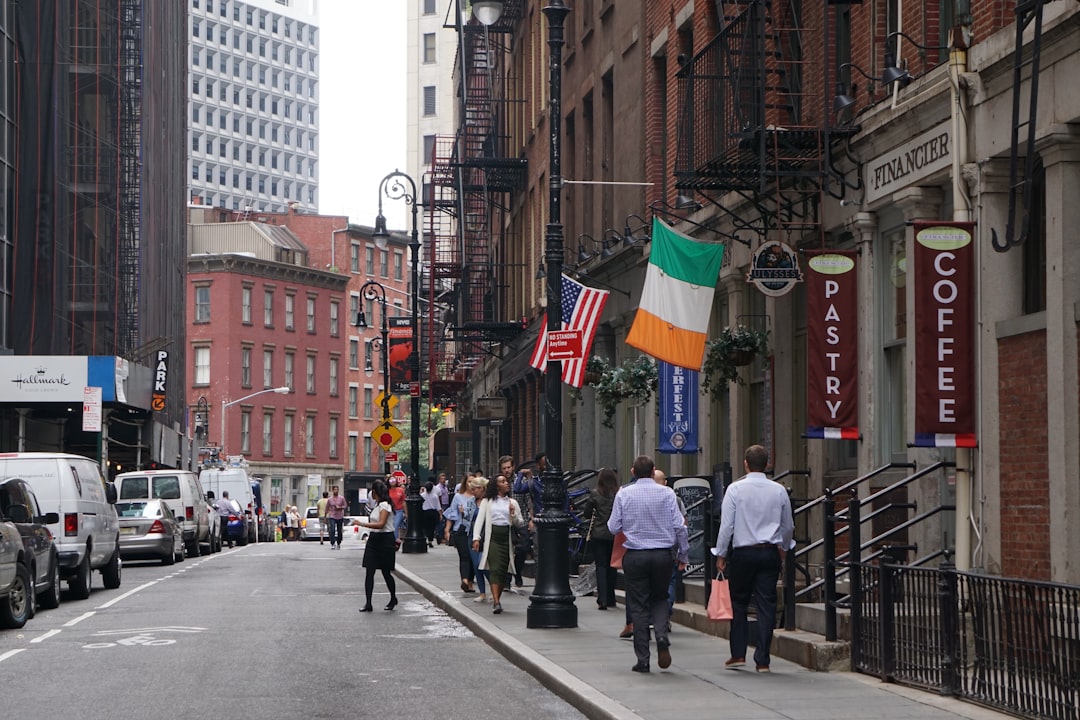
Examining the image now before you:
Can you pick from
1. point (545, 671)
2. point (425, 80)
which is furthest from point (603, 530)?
point (425, 80)

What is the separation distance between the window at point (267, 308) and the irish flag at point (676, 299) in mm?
87744

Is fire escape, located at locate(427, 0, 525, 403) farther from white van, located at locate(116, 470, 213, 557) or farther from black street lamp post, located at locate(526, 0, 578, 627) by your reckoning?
black street lamp post, located at locate(526, 0, 578, 627)

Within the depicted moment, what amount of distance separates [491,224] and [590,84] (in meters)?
14.0

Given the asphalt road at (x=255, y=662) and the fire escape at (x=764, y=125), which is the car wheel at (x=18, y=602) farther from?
the fire escape at (x=764, y=125)

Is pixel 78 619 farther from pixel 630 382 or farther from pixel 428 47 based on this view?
pixel 428 47

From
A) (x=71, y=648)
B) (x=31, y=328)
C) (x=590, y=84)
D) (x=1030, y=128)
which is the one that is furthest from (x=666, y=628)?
(x=31, y=328)

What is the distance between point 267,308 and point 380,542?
282ft

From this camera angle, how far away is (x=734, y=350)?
2025cm

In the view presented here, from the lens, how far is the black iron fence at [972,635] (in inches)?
376

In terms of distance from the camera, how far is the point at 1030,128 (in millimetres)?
12617

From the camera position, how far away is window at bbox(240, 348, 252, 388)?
105 m

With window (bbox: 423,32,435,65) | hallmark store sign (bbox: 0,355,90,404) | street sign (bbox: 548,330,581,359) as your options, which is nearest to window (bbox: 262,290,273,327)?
window (bbox: 423,32,435,65)

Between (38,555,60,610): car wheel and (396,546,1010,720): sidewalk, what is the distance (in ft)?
22.9

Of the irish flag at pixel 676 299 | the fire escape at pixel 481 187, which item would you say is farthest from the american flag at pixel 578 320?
the fire escape at pixel 481 187
